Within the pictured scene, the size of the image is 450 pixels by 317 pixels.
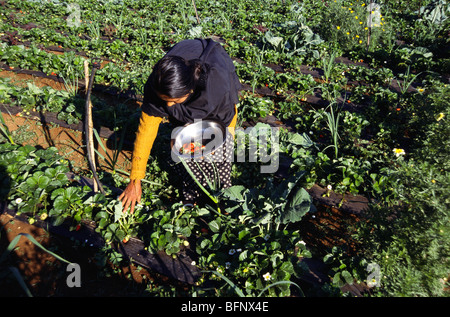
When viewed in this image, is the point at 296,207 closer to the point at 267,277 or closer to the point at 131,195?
the point at 267,277

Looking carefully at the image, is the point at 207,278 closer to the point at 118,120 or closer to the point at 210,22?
the point at 118,120

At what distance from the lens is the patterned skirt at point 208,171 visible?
2279mm

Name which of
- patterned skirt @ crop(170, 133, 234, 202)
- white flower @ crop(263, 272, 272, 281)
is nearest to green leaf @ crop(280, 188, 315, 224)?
white flower @ crop(263, 272, 272, 281)

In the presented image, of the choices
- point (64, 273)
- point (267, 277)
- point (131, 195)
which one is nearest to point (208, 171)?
point (131, 195)

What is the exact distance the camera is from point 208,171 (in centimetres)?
241

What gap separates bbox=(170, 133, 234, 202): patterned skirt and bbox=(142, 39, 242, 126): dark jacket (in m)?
0.30

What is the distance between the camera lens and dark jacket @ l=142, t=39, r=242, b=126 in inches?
74.8

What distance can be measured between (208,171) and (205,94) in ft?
2.45

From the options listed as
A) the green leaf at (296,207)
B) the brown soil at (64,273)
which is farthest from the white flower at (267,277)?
the brown soil at (64,273)

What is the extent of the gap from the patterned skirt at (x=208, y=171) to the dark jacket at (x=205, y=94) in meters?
0.30

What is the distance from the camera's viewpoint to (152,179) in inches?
108

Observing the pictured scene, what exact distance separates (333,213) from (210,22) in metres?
4.71

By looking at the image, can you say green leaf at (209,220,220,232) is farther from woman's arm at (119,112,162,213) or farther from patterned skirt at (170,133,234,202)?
woman's arm at (119,112,162,213)

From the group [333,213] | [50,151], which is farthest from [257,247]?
[50,151]
